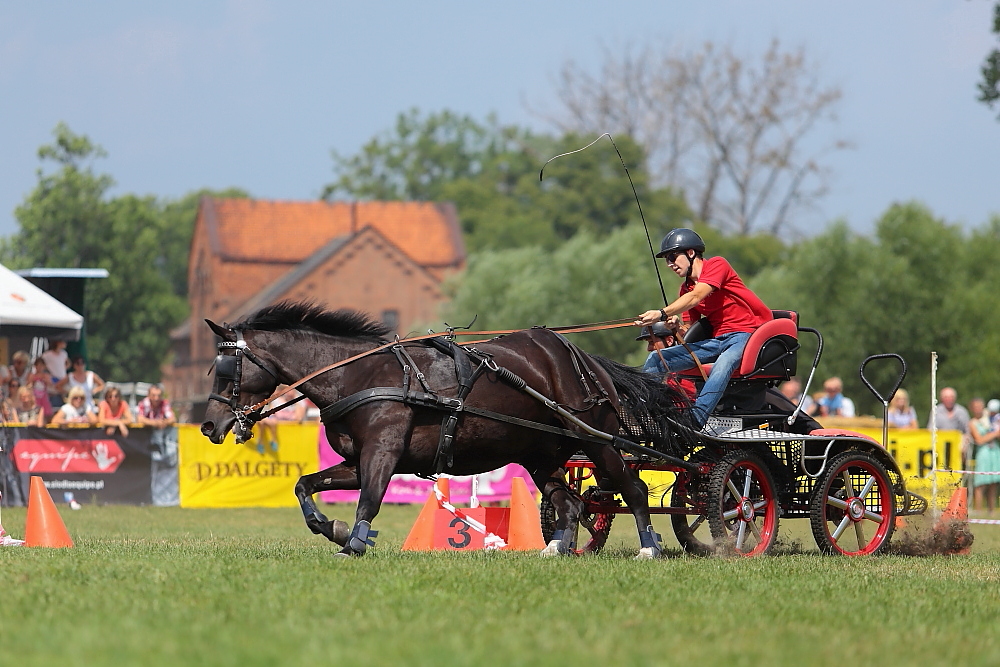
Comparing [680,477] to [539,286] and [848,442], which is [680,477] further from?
[539,286]

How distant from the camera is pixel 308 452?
21.2m

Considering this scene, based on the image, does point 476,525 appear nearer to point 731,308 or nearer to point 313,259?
point 731,308

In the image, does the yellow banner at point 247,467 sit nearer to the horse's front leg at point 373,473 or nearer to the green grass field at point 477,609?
the green grass field at point 477,609

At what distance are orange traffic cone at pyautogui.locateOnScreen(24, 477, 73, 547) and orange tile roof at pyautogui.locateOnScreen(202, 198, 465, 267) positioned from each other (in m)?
72.4

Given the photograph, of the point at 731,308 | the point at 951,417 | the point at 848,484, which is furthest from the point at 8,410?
the point at 951,417

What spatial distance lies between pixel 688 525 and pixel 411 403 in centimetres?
321

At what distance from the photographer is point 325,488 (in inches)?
392

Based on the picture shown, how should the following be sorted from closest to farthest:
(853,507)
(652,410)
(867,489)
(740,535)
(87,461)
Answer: (652,410) → (740,535) → (853,507) → (867,489) → (87,461)

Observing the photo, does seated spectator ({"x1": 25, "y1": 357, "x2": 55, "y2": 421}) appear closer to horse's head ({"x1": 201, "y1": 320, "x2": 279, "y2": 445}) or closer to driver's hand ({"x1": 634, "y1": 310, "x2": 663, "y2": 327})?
horse's head ({"x1": 201, "y1": 320, "x2": 279, "y2": 445})

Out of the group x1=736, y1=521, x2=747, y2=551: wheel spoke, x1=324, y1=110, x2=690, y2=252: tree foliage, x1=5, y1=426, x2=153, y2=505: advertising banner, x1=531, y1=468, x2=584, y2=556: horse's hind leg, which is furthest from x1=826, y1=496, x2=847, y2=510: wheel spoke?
x1=324, y1=110, x2=690, y2=252: tree foliage

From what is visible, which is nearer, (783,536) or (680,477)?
(680,477)

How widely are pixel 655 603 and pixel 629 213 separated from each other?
69.7 metres

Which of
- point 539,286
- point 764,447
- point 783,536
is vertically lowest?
point 783,536

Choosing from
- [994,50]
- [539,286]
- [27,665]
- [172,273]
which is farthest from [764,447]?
[172,273]
